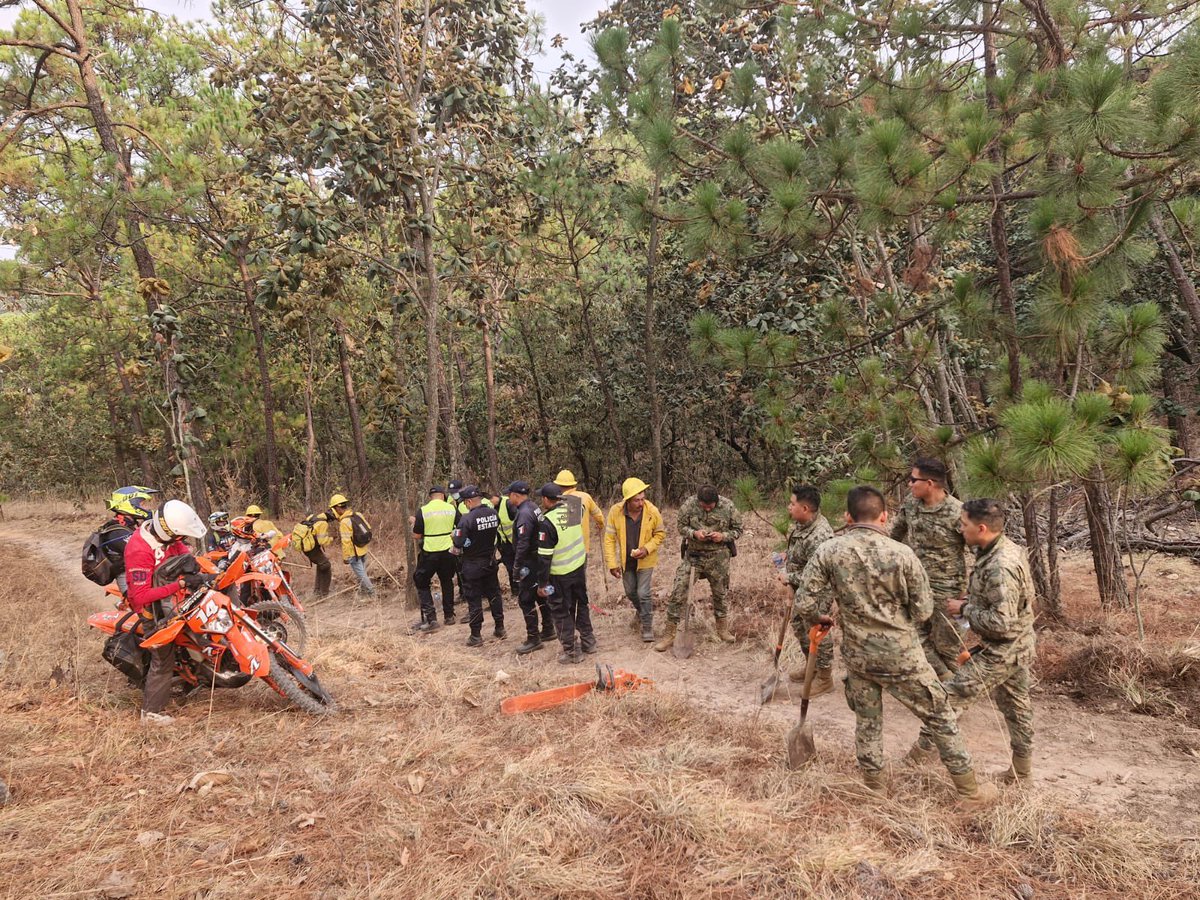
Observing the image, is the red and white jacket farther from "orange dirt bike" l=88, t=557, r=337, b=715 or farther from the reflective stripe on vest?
the reflective stripe on vest

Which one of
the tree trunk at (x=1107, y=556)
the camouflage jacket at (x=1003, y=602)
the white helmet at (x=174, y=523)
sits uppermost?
the white helmet at (x=174, y=523)

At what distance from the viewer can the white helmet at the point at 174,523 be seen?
476 centimetres

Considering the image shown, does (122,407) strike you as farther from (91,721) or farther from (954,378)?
(954,378)

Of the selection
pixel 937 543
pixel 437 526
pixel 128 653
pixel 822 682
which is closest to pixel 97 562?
pixel 128 653

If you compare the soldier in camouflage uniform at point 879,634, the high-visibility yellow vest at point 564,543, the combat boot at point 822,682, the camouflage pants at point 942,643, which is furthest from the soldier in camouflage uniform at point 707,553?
the soldier in camouflage uniform at point 879,634

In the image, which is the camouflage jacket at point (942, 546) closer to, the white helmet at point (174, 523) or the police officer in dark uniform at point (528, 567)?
the police officer in dark uniform at point (528, 567)

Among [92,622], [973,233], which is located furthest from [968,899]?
[973,233]

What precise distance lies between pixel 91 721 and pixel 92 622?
91 centimetres

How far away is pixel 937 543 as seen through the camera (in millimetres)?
4871

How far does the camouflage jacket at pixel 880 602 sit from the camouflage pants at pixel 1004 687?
0.33 m

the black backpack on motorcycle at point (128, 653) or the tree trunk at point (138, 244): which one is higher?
the tree trunk at point (138, 244)

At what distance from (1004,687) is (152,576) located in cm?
556

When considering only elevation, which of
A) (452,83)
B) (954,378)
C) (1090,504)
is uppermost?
(452,83)

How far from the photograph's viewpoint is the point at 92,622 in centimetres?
522
